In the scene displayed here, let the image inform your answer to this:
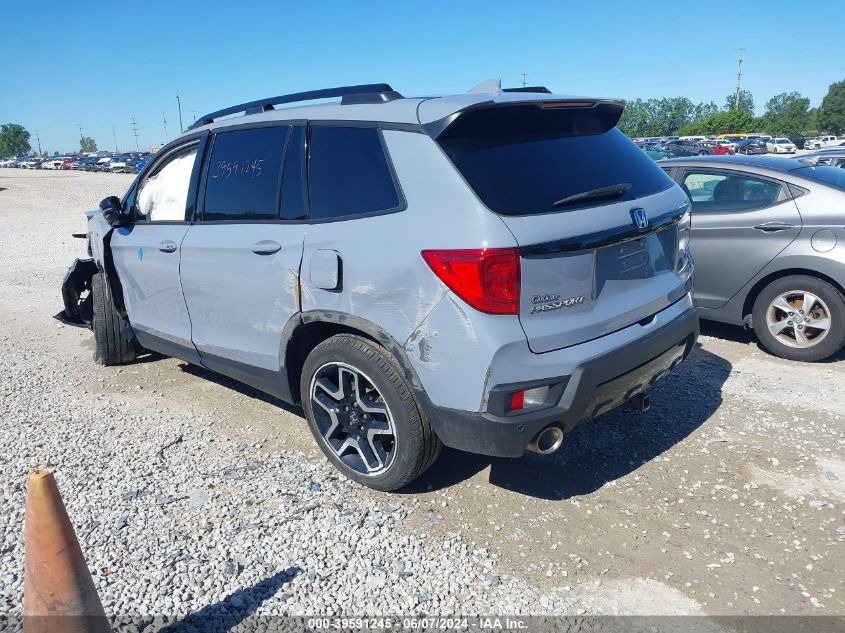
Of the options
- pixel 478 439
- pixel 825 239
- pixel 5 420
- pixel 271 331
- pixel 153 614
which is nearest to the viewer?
pixel 153 614

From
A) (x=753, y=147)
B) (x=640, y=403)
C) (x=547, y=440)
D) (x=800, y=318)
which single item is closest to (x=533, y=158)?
(x=547, y=440)

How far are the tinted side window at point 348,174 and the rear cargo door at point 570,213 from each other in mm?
384

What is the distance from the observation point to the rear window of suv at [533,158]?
9.14ft

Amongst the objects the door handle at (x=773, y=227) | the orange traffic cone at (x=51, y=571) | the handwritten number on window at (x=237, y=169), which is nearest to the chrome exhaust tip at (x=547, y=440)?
the orange traffic cone at (x=51, y=571)

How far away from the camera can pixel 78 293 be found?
5910 millimetres

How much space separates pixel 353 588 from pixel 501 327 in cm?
124

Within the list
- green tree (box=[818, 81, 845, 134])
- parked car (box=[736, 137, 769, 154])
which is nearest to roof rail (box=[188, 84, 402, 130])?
parked car (box=[736, 137, 769, 154])

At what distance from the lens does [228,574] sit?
9.20 ft

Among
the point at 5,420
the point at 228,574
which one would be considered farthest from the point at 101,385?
the point at 228,574

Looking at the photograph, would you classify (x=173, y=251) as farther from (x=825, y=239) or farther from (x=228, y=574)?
(x=825, y=239)

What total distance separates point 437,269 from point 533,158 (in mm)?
719

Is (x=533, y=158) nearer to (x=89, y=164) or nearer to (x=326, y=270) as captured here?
(x=326, y=270)

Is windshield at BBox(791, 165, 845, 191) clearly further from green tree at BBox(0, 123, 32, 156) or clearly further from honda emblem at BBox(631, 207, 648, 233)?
green tree at BBox(0, 123, 32, 156)

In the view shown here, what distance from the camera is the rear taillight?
2.60 metres
